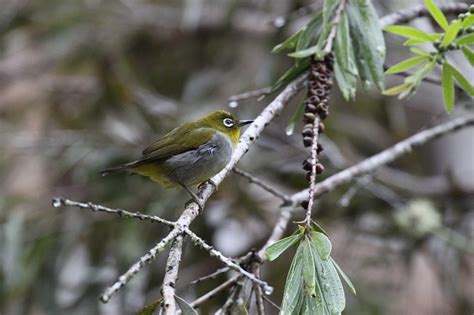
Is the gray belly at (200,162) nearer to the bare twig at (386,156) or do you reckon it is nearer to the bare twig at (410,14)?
the bare twig at (386,156)

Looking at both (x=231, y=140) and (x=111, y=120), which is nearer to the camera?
(x=231, y=140)

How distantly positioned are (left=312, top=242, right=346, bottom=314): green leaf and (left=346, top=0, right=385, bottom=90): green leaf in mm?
783

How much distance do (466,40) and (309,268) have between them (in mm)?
848

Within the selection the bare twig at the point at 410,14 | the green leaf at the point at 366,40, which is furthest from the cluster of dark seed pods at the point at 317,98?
the bare twig at the point at 410,14

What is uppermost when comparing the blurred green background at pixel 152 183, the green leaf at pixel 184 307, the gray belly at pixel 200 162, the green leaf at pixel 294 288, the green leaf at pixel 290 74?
the green leaf at pixel 290 74

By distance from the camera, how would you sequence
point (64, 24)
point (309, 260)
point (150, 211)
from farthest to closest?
point (64, 24)
point (150, 211)
point (309, 260)

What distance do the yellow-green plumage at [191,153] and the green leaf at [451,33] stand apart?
3.25ft

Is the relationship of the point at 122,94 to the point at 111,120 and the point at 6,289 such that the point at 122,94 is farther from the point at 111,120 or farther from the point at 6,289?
the point at 6,289

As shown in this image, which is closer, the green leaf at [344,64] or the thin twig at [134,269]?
the thin twig at [134,269]

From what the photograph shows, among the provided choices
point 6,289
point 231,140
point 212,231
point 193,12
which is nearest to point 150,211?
point 212,231

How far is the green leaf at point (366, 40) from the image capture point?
2135mm

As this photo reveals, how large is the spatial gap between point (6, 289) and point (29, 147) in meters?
1.53

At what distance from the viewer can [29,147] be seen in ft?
15.7

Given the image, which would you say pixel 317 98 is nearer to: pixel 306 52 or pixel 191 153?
pixel 306 52
